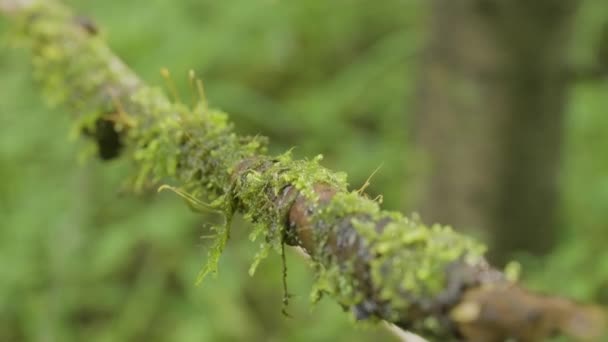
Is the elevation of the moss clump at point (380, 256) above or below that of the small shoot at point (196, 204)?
below

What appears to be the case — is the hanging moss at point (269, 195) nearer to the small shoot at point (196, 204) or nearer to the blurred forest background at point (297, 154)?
the small shoot at point (196, 204)

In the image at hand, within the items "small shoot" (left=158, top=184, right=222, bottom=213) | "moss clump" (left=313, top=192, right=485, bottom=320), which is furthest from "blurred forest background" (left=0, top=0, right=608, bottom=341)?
"moss clump" (left=313, top=192, right=485, bottom=320)

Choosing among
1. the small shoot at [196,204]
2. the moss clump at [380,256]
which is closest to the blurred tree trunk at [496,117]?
the small shoot at [196,204]

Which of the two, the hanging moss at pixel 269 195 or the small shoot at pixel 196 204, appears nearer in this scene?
the hanging moss at pixel 269 195

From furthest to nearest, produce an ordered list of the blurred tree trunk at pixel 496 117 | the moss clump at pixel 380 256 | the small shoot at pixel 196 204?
the blurred tree trunk at pixel 496 117 → the small shoot at pixel 196 204 → the moss clump at pixel 380 256

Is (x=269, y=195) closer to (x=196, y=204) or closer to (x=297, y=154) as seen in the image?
(x=196, y=204)

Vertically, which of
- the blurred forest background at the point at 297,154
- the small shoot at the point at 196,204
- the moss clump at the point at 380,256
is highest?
the blurred forest background at the point at 297,154

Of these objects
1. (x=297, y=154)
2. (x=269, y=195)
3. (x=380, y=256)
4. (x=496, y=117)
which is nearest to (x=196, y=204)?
(x=269, y=195)

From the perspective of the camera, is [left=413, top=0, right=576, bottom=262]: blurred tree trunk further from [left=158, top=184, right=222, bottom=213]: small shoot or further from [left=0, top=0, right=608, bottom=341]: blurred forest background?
[left=158, top=184, right=222, bottom=213]: small shoot
